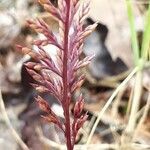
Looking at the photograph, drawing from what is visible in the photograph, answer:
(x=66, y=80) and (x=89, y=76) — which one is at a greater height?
(x=66, y=80)

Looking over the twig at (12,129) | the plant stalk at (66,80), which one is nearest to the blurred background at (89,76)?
the twig at (12,129)

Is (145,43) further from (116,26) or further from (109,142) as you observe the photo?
(116,26)

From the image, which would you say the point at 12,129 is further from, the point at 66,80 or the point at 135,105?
the point at 66,80

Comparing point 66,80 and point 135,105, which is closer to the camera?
point 66,80

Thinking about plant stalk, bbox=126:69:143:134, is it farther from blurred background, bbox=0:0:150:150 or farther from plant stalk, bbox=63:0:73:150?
plant stalk, bbox=63:0:73:150

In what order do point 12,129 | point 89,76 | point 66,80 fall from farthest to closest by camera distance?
point 89,76, point 12,129, point 66,80

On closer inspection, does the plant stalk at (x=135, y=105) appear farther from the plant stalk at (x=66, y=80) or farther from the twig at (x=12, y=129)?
the plant stalk at (x=66, y=80)

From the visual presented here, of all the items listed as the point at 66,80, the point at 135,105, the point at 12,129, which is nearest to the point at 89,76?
the point at 135,105

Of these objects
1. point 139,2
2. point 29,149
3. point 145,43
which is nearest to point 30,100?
point 29,149

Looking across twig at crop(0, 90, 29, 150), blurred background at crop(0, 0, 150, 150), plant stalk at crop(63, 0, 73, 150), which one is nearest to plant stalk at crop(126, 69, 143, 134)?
→ blurred background at crop(0, 0, 150, 150)
